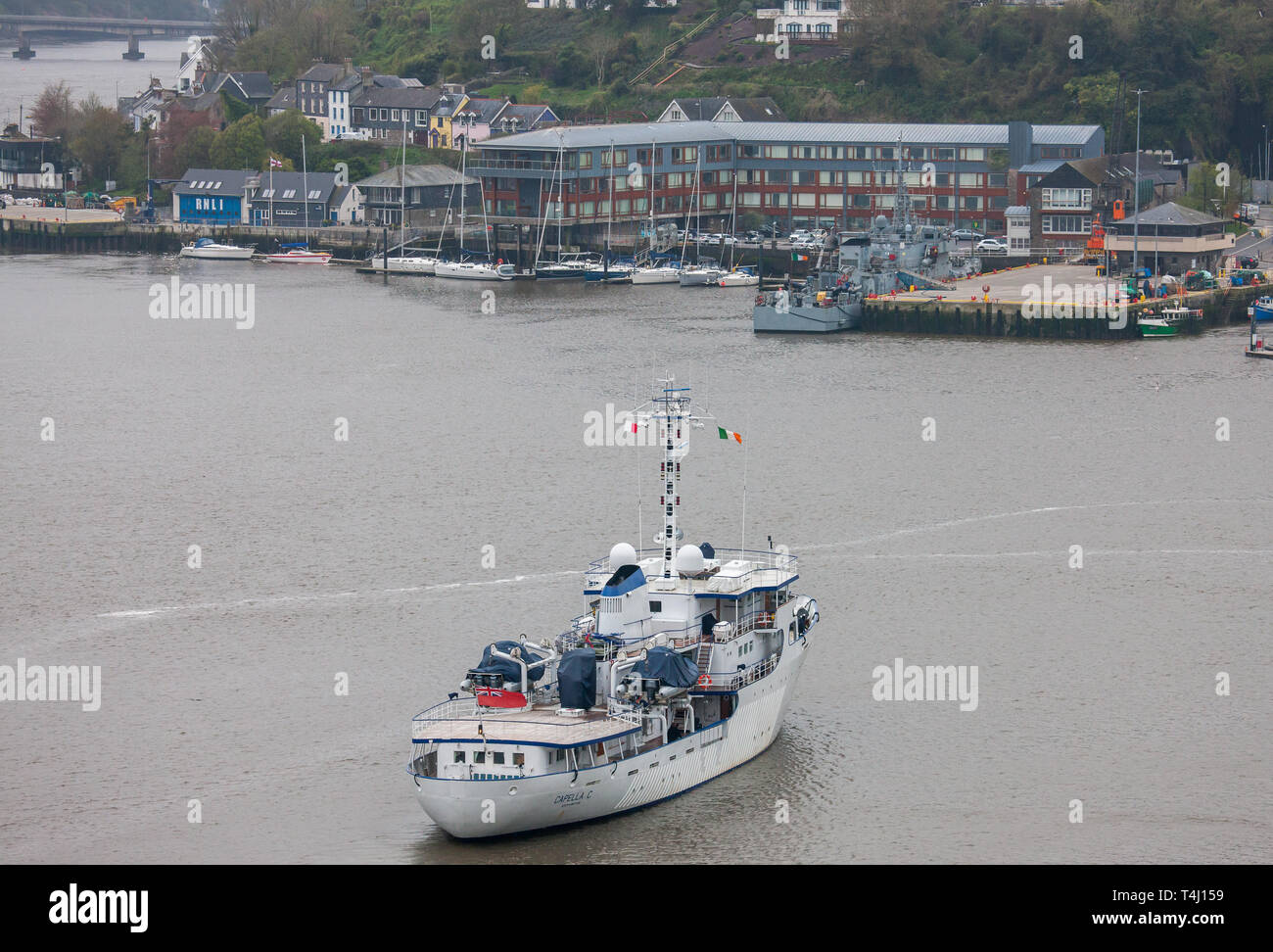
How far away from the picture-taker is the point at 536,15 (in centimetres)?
12519

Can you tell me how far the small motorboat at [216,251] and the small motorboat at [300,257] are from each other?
1.10m

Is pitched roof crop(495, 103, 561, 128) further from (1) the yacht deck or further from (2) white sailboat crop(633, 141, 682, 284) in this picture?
(1) the yacht deck

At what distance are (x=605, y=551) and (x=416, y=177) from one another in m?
62.7

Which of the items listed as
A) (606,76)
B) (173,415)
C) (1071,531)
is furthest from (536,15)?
(1071,531)

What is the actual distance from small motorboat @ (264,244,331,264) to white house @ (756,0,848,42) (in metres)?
35.7

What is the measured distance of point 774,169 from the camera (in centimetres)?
9569

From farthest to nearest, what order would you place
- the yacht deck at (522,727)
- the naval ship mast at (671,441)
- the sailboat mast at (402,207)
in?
the sailboat mast at (402,207) → the naval ship mast at (671,441) → the yacht deck at (522,727)

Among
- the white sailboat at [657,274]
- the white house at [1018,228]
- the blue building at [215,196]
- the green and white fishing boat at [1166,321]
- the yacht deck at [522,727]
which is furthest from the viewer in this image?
the blue building at [215,196]

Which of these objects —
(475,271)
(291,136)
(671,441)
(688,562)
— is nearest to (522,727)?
(688,562)

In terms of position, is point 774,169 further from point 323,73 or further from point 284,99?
point 284,99

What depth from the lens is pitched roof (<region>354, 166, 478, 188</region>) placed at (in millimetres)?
95812

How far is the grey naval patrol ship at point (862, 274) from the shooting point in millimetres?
68125

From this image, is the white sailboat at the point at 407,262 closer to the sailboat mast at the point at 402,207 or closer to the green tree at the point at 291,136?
the sailboat mast at the point at 402,207

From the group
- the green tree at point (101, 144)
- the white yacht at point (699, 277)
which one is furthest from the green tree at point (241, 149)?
the white yacht at point (699, 277)
